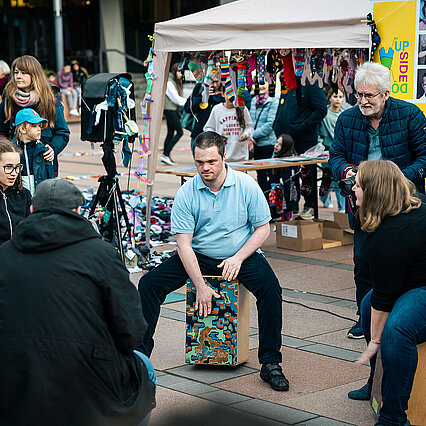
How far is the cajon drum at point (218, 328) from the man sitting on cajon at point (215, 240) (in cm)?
7

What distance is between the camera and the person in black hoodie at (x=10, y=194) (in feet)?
16.7

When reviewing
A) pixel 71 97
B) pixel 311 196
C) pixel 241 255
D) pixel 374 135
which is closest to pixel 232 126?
pixel 311 196

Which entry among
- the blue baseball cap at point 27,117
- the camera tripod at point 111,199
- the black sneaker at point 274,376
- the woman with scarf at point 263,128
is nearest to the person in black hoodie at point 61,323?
the black sneaker at point 274,376

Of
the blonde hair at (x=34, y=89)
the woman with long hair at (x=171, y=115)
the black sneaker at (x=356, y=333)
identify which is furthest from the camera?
the woman with long hair at (x=171, y=115)

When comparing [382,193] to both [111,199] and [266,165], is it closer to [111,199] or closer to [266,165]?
[111,199]

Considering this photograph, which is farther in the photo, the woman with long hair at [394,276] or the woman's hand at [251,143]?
the woman's hand at [251,143]

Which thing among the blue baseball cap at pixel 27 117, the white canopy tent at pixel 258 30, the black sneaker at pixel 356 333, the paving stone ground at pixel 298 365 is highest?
the white canopy tent at pixel 258 30

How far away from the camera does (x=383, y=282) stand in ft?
13.6

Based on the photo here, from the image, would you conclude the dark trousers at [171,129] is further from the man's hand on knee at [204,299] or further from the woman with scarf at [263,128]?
the man's hand on knee at [204,299]

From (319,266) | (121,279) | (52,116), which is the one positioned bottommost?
(319,266)

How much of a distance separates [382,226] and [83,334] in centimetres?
177

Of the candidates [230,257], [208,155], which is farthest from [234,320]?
[208,155]

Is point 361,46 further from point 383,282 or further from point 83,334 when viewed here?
point 83,334

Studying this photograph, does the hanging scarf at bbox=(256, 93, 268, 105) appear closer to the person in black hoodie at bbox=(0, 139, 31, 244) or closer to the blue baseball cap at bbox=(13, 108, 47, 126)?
the blue baseball cap at bbox=(13, 108, 47, 126)
